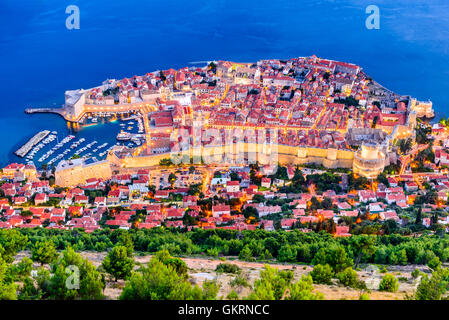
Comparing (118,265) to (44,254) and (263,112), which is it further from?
(263,112)

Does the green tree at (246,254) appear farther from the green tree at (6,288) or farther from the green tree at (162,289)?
the green tree at (6,288)

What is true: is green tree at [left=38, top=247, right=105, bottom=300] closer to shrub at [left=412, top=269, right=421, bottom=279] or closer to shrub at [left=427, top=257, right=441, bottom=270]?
shrub at [left=412, top=269, right=421, bottom=279]

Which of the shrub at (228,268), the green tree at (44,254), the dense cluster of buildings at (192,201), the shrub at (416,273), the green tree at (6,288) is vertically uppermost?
the dense cluster of buildings at (192,201)

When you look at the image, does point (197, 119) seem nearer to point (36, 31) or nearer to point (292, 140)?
point (292, 140)

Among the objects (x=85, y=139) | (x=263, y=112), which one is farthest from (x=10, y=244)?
(x=263, y=112)

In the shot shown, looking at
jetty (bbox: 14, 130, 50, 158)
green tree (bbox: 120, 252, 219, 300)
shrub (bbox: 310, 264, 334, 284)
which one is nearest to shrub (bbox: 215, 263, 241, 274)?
shrub (bbox: 310, 264, 334, 284)

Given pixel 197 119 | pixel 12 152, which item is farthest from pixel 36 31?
pixel 197 119

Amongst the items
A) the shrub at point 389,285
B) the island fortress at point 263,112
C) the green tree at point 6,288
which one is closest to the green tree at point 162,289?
the green tree at point 6,288
